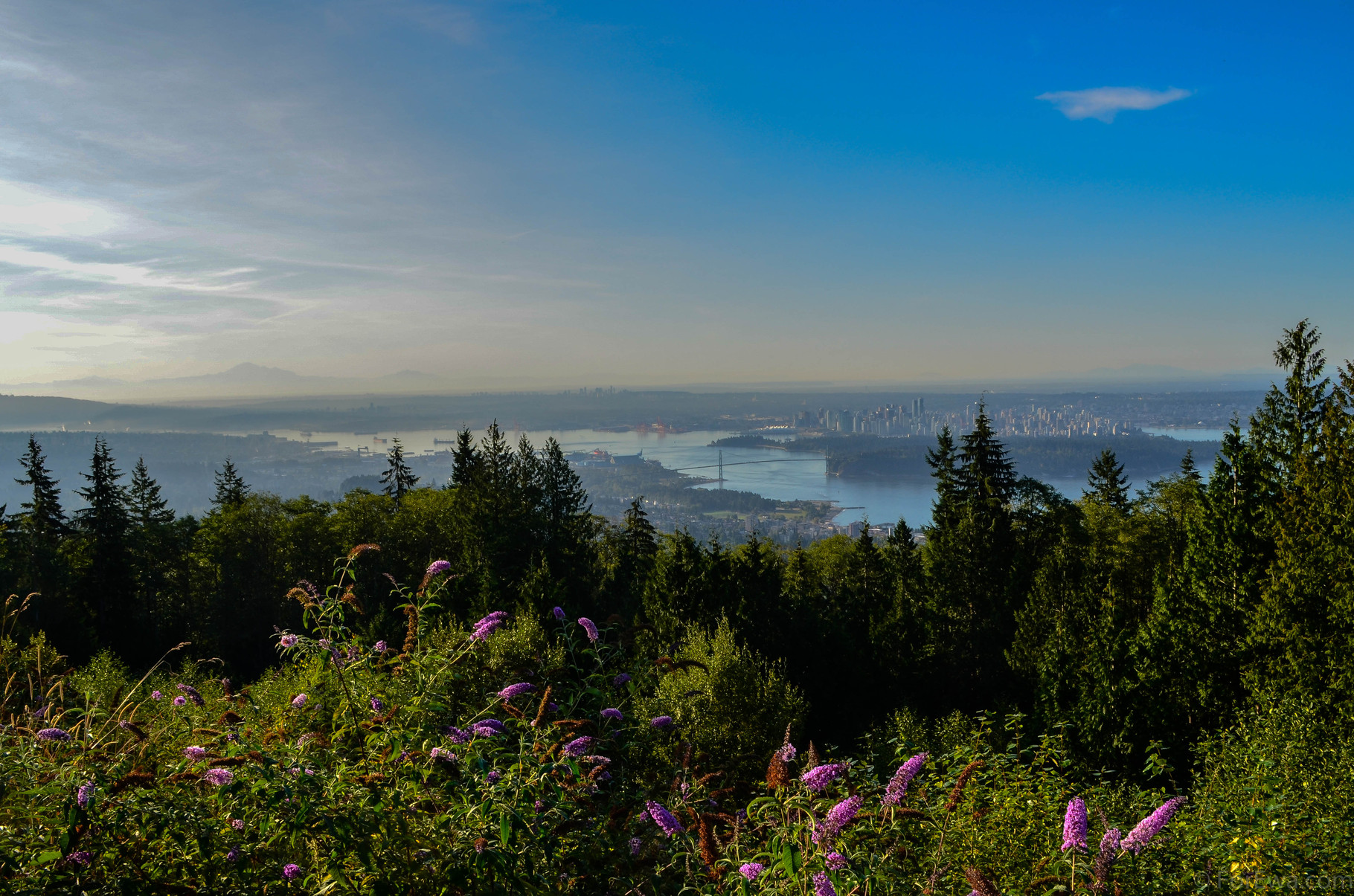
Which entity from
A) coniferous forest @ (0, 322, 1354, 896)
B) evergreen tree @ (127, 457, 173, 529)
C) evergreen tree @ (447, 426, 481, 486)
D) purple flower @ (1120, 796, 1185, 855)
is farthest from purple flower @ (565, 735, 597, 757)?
evergreen tree @ (127, 457, 173, 529)

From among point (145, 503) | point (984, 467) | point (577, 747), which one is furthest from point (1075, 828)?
point (145, 503)

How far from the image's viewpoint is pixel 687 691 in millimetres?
13203

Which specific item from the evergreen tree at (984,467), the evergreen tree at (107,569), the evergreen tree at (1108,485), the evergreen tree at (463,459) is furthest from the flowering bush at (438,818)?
the evergreen tree at (463,459)

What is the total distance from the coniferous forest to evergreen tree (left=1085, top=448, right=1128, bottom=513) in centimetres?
51

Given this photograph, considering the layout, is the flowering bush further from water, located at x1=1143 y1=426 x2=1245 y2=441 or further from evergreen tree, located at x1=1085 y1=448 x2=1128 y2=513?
water, located at x1=1143 y1=426 x2=1245 y2=441

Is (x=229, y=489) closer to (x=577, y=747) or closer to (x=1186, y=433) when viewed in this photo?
(x=577, y=747)

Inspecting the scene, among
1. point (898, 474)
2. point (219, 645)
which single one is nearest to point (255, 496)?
point (219, 645)

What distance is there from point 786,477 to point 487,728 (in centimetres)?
17334

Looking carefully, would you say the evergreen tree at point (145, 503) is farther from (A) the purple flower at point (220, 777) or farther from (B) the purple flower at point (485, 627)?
(A) the purple flower at point (220, 777)

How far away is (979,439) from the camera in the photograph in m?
32.2

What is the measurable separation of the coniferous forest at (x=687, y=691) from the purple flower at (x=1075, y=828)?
3 cm

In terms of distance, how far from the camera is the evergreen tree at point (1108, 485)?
36.6 metres

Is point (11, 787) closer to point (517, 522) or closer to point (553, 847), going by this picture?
point (553, 847)

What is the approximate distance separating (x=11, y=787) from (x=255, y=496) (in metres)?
40.8
